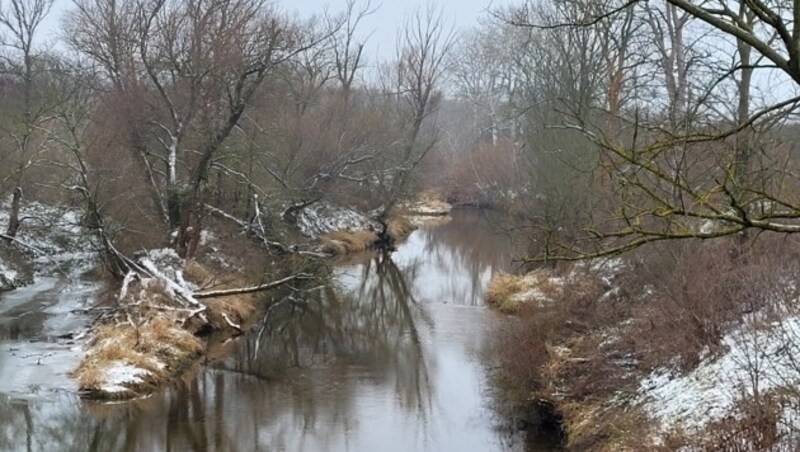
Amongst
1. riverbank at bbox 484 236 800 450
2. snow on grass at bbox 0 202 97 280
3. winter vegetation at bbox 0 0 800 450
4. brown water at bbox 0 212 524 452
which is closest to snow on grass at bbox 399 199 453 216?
winter vegetation at bbox 0 0 800 450

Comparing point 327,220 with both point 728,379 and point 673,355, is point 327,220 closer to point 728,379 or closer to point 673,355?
point 673,355

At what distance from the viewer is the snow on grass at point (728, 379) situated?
8.48 m

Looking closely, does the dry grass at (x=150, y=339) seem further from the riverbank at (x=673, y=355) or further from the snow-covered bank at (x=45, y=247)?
the snow-covered bank at (x=45, y=247)

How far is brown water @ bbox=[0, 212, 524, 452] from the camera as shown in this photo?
11.6 m

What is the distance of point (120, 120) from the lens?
22.5 metres

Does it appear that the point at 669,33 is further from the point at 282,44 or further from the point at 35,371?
the point at 35,371

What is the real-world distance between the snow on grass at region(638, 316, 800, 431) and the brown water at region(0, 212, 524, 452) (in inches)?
93.6

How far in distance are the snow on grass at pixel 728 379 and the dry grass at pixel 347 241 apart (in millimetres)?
21088

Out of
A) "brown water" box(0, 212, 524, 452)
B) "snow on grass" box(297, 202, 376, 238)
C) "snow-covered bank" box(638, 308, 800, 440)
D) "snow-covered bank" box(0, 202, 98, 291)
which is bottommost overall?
"brown water" box(0, 212, 524, 452)

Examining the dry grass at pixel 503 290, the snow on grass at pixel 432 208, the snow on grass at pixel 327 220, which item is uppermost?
the snow on grass at pixel 432 208

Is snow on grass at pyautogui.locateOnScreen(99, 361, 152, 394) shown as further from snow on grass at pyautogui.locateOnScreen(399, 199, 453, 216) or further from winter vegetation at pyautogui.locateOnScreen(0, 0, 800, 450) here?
snow on grass at pyautogui.locateOnScreen(399, 199, 453, 216)

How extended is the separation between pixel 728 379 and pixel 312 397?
22.3ft

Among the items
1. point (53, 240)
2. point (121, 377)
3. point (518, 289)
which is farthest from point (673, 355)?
point (53, 240)

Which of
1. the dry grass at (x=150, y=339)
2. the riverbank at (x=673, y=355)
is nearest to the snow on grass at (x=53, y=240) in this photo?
A: the dry grass at (x=150, y=339)
